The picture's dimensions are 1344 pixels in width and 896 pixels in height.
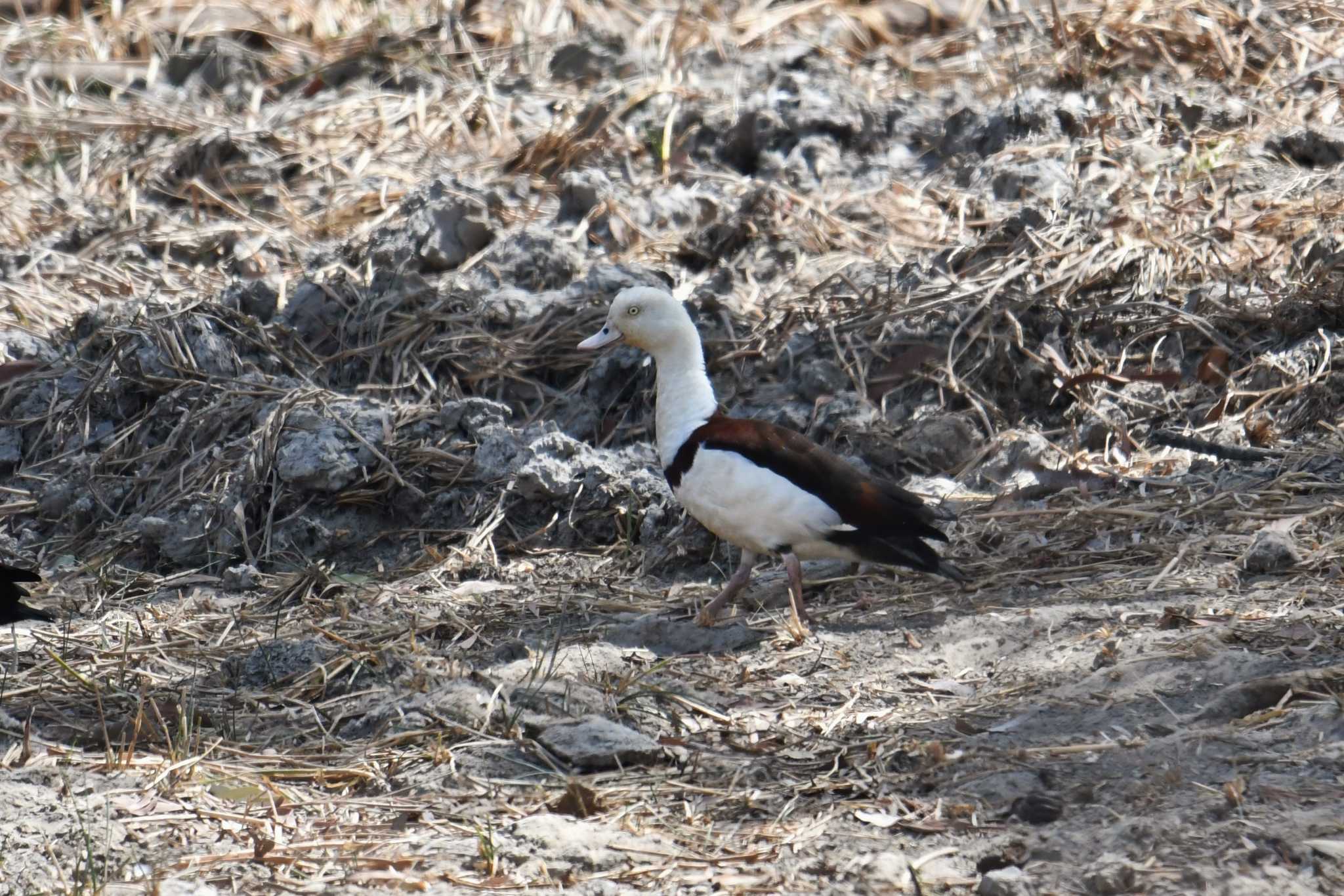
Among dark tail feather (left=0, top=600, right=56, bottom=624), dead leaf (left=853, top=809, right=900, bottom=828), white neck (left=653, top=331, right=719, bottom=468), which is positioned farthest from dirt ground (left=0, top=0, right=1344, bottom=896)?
white neck (left=653, top=331, right=719, bottom=468)

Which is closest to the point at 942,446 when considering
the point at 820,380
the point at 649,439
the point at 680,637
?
the point at 820,380

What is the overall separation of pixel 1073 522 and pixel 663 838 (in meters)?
2.14

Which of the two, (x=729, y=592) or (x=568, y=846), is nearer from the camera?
(x=568, y=846)

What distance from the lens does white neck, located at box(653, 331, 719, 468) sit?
4574mm

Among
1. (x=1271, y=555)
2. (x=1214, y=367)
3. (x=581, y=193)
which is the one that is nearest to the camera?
(x=1271, y=555)

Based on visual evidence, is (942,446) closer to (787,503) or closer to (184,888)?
(787,503)

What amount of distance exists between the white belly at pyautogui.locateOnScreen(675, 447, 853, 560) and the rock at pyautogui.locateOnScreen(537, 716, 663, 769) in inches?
38.3

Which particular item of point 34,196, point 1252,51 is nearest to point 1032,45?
point 1252,51

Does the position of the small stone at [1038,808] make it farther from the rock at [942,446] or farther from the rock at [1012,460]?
the rock at [942,446]

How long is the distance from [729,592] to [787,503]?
1.02ft

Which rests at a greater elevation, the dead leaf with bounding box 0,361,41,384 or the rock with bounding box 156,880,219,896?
the rock with bounding box 156,880,219,896

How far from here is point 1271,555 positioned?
4156 mm

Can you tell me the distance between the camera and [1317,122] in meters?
7.14

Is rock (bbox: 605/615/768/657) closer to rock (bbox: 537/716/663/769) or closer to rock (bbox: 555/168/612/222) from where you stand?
rock (bbox: 537/716/663/769)
